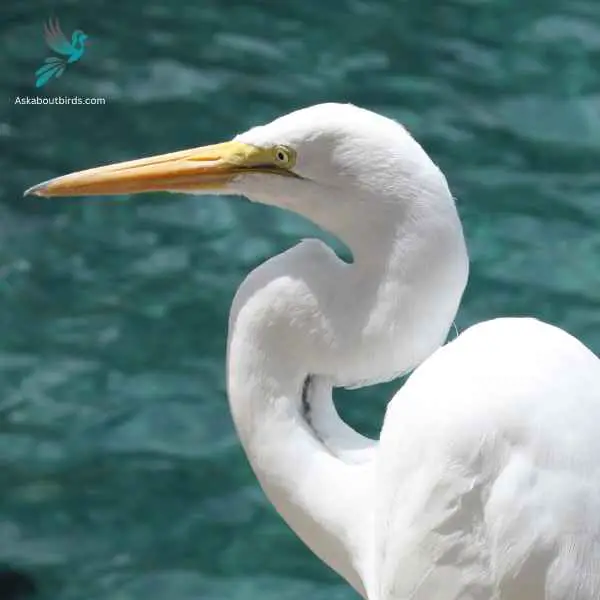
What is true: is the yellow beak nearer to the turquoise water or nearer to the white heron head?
the white heron head

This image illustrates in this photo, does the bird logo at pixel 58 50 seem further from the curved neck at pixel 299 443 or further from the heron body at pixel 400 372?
the curved neck at pixel 299 443

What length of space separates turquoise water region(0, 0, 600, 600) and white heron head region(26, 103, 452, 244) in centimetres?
159

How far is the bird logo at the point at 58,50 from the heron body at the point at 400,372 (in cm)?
294

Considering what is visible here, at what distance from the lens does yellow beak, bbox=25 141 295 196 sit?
108 inches

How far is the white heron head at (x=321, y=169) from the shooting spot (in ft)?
8.59

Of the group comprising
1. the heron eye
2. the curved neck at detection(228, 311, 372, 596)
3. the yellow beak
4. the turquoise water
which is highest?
the heron eye

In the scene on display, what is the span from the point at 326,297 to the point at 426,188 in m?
0.26

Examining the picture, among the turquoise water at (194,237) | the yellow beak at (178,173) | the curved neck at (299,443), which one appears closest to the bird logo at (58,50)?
the turquoise water at (194,237)

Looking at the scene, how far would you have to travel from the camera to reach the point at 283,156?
270 centimetres

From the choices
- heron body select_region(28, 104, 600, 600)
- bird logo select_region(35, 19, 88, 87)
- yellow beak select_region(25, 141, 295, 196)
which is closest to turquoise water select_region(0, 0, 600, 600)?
bird logo select_region(35, 19, 88, 87)

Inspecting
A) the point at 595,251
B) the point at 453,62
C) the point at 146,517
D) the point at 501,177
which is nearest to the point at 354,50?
the point at 453,62

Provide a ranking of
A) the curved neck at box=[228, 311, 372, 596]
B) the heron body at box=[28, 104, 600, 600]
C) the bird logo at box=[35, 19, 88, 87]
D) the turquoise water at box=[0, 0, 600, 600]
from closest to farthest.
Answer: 1. the heron body at box=[28, 104, 600, 600]
2. the curved neck at box=[228, 311, 372, 596]
3. the turquoise water at box=[0, 0, 600, 600]
4. the bird logo at box=[35, 19, 88, 87]

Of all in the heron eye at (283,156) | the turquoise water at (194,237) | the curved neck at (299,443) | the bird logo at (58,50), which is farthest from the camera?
the bird logo at (58,50)

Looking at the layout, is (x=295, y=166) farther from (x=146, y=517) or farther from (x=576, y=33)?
(x=576, y=33)
